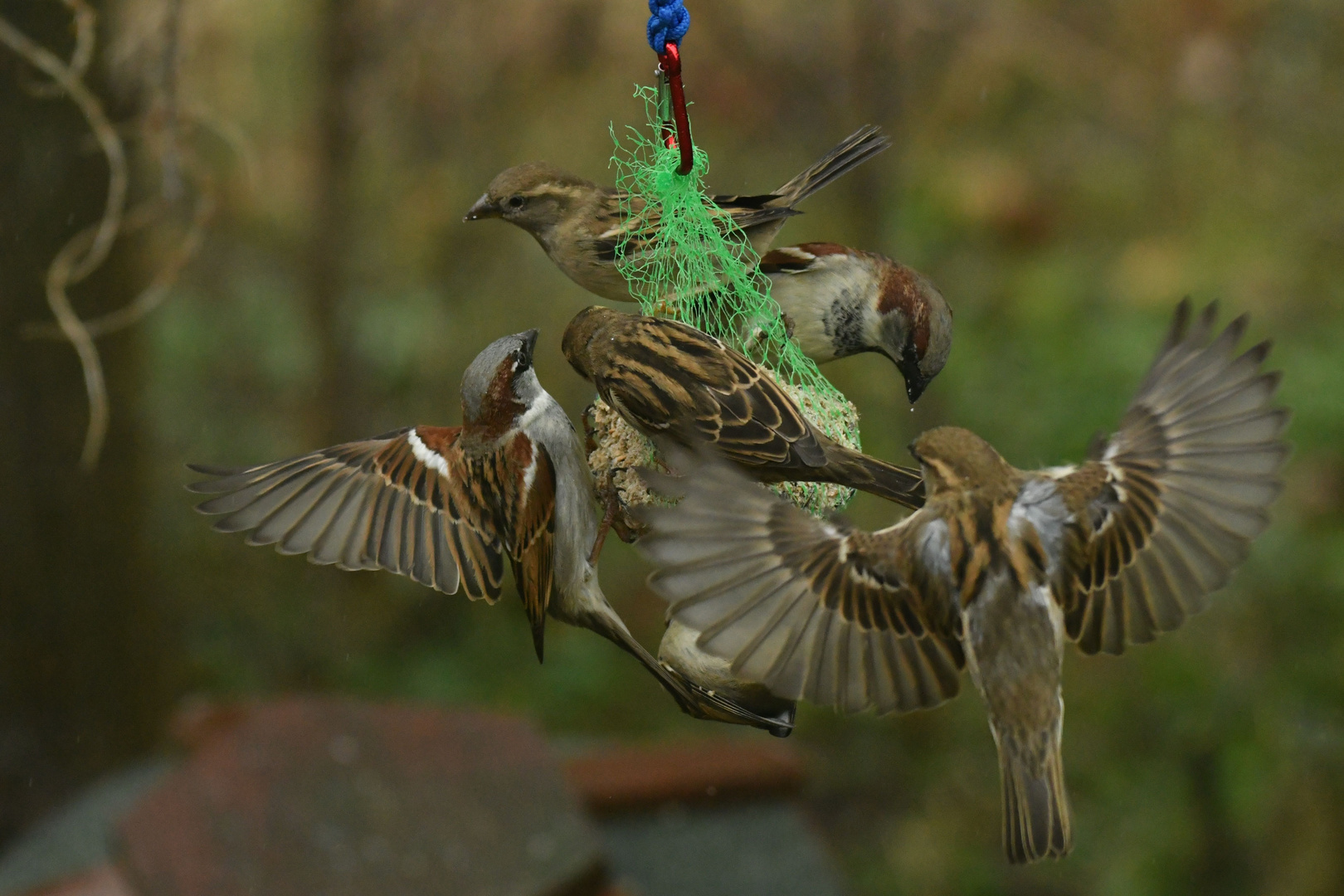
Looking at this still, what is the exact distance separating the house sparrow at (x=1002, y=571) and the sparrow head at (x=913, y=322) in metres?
0.64

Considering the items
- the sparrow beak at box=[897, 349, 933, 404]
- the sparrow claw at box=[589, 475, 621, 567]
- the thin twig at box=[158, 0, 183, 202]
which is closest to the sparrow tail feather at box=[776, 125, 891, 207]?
the sparrow beak at box=[897, 349, 933, 404]

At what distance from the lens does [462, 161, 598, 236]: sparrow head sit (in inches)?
110

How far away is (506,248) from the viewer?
704 cm

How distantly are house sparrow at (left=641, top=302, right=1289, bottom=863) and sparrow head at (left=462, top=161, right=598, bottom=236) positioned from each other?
0.76 m

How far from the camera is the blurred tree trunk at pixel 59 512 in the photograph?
17.0ft

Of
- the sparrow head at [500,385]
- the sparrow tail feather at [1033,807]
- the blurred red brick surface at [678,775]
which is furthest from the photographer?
the blurred red brick surface at [678,775]

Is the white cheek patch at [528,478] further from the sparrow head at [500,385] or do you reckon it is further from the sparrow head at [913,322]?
the sparrow head at [913,322]

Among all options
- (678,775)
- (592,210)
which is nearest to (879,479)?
(592,210)

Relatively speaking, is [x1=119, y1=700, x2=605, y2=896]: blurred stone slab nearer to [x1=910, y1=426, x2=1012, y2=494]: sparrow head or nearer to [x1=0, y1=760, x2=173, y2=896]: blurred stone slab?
[x1=0, y1=760, x2=173, y2=896]: blurred stone slab

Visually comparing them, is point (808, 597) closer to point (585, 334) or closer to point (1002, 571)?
point (1002, 571)

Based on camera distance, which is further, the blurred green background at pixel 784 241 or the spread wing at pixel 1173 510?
the blurred green background at pixel 784 241

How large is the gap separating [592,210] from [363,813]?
269 centimetres

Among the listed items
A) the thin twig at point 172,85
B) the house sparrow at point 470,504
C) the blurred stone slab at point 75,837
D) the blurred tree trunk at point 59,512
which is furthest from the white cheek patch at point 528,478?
the blurred tree trunk at point 59,512

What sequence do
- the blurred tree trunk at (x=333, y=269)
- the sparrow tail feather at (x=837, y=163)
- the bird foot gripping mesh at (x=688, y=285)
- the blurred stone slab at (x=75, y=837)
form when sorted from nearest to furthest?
the bird foot gripping mesh at (x=688, y=285), the sparrow tail feather at (x=837, y=163), the blurred stone slab at (x=75, y=837), the blurred tree trunk at (x=333, y=269)
